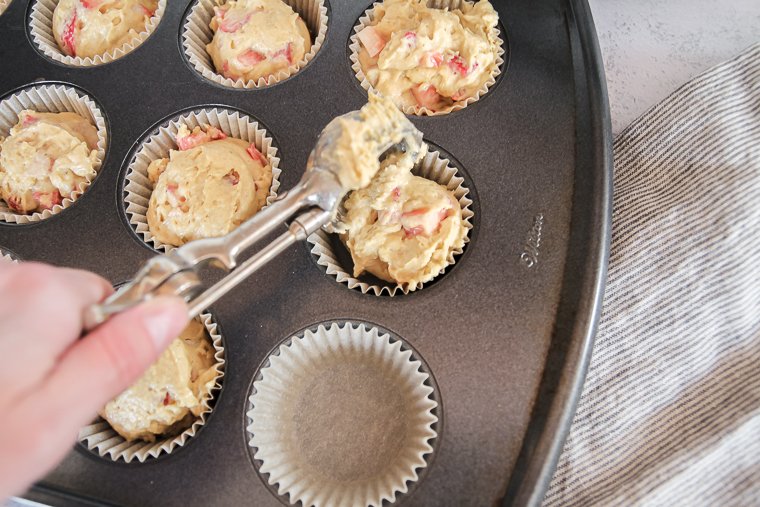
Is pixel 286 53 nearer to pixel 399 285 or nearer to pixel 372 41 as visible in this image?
pixel 372 41

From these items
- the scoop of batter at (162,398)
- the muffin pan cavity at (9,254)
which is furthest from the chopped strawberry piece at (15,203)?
the scoop of batter at (162,398)

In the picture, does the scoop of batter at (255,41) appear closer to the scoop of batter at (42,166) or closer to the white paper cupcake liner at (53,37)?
the white paper cupcake liner at (53,37)

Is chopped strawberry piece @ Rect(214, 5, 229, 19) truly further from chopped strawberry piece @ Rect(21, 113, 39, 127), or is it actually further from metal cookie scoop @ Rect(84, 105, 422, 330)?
metal cookie scoop @ Rect(84, 105, 422, 330)

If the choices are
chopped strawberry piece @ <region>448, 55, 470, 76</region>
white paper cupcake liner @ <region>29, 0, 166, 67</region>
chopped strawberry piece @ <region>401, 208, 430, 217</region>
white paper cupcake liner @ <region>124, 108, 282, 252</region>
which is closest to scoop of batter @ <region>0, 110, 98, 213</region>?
white paper cupcake liner @ <region>124, 108, 282, 252</region>

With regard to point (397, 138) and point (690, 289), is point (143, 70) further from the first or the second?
point (690, 289)

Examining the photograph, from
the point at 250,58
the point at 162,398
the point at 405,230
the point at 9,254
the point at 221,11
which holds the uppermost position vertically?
the point at 221,11

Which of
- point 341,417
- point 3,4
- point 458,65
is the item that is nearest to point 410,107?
point 458,65

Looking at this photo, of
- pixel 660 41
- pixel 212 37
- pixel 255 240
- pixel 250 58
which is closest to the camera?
pixel 255 240

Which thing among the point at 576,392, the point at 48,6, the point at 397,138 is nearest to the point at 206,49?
the point at 48,6
